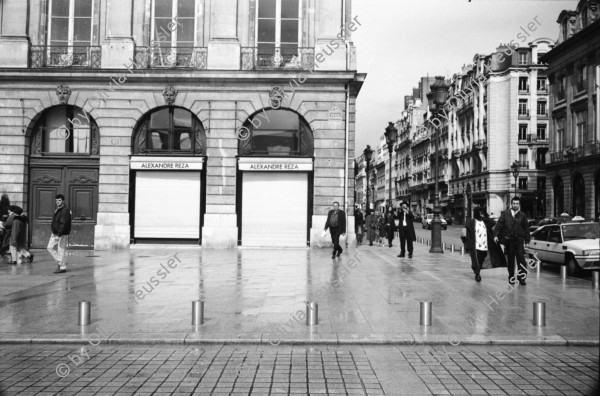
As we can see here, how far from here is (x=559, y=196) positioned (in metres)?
56.3

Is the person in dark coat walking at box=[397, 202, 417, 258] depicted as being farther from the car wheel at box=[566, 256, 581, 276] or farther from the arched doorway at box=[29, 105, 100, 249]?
the arched doorway at box=[29, 105, 100, 249]

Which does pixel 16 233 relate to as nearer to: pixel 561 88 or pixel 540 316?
pixel 540 316

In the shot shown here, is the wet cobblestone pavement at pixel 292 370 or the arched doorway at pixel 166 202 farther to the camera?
the arched doorway at pixel 166 202

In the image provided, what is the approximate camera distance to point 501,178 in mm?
75750

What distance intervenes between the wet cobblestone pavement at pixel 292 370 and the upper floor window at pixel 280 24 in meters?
19.3

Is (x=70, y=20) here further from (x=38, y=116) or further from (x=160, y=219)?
(x=160, y=219)

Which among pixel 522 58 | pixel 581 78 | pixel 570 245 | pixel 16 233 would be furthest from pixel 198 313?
pixel 522 58

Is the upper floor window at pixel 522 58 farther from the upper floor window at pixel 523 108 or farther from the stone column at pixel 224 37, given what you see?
the stone column at pixel 224 37

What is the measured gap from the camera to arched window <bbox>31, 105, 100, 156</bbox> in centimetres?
2416

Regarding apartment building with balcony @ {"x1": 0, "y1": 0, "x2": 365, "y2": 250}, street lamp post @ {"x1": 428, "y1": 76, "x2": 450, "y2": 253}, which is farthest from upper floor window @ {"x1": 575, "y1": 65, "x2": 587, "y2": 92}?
apartment building with balcony @ {"x1": 0, "y1": 0, "x2": 365, "y2": 250}

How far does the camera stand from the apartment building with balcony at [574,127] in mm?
47438

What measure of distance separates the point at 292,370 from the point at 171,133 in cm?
1939

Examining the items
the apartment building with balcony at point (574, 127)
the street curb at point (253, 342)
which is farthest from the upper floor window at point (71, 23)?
the apartment building with balcony at point (574, 127)

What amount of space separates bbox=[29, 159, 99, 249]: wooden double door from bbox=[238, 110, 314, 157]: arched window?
6.84 meters
